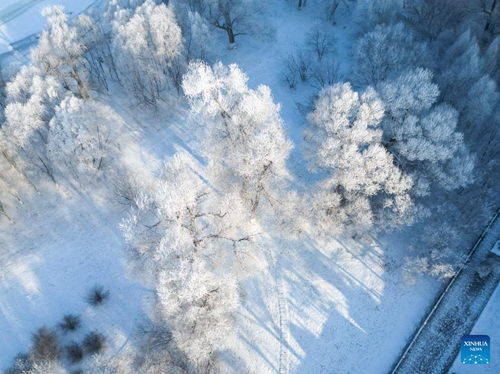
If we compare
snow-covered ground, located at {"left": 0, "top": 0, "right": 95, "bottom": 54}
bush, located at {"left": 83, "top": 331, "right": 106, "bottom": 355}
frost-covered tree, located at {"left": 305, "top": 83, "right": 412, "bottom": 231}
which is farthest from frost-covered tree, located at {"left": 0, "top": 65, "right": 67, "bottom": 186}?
frost-covered tree, located at {"left": 305, "top": 83, "right": 412, "bottom": 231}

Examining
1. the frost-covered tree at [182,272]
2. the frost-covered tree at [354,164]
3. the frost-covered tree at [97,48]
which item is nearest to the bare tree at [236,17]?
the frost-covered tree at [97,48]

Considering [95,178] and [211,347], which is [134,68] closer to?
[95,178]

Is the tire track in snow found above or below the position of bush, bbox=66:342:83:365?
above

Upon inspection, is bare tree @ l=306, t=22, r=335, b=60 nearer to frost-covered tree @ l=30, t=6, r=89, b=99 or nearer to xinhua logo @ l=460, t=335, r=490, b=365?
frost-covered tree @ l=30, t=6, r=89, b=99

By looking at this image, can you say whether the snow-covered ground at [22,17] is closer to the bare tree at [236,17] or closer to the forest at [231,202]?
the forest at [231,202]

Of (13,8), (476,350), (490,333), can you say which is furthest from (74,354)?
(13,8)

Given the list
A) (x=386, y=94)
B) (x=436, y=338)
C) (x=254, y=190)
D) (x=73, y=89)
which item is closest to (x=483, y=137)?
(x=386, y=94)
